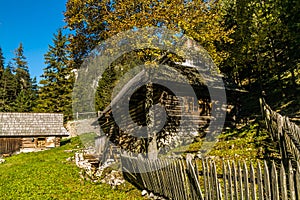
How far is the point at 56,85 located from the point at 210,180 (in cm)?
4567

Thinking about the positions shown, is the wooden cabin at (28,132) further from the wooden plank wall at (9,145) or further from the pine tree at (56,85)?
the pine tree at (56,85)

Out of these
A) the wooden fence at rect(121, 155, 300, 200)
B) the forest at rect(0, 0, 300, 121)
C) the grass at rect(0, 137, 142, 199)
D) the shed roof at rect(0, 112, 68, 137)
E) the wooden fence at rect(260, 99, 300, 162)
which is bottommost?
the grass at rect(0, 137, 142, 199)

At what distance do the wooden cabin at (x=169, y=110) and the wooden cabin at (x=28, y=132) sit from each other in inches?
367

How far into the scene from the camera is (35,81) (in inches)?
2768

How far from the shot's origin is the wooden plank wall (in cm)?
2662

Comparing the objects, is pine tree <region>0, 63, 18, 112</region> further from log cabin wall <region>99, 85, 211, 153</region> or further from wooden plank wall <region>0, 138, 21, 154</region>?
log cabin wall <region>99, 85, 211, 153</region>

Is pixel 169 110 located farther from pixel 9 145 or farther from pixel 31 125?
pixel 9 145

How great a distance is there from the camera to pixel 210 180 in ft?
20.1

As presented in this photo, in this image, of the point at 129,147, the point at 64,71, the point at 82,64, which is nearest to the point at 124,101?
the point at 129,147

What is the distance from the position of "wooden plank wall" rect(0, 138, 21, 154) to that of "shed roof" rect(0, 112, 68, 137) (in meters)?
0.61

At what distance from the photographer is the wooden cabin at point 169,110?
19.0 m

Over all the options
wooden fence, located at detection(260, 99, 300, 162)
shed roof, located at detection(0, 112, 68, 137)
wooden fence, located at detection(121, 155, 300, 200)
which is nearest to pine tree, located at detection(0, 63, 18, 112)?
shed roof, located at detection(0, 112, 68, 137)

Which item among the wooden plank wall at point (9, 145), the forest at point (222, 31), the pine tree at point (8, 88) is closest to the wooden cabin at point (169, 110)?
the forest at point (222, 31)

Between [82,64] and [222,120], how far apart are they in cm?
1336
